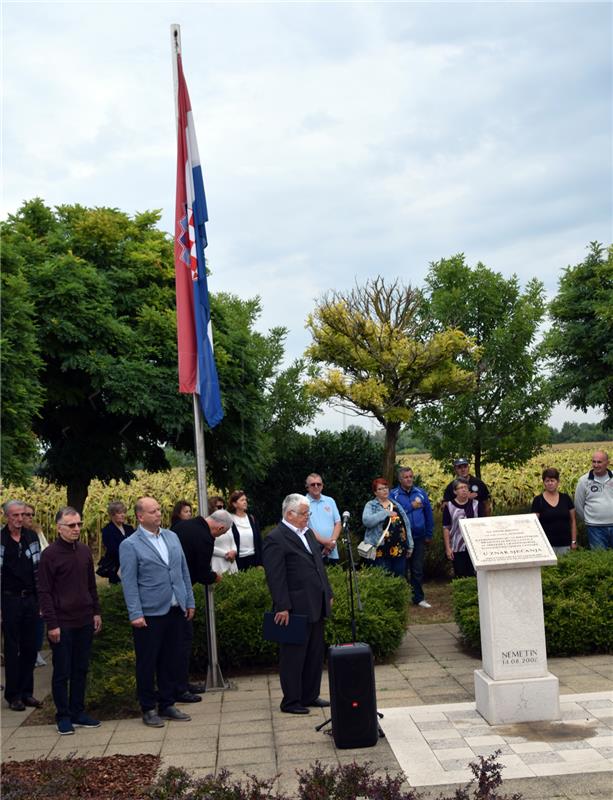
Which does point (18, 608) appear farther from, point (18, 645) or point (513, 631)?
point (513, 631)

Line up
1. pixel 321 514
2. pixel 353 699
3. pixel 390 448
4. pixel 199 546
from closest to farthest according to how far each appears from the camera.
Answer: pixel 353 699 → pixel 199 546 → pixel 321 514 → pixel 390 448

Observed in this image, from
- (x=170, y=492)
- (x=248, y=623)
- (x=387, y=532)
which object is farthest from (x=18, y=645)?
(x=170, y=492)

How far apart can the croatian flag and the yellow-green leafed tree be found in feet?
23.4

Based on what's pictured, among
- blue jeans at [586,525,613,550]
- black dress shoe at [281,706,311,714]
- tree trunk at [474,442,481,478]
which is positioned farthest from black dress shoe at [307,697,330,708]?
tree trunk at [474,442,481,478]

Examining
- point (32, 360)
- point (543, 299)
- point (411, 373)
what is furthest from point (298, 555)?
point (543, 299)

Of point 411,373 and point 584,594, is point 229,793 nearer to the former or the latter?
point 584,594

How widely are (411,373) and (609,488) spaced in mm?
5738

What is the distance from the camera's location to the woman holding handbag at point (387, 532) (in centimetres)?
1252

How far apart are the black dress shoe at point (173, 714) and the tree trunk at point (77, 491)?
7175 mm

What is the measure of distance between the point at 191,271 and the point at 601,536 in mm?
6517

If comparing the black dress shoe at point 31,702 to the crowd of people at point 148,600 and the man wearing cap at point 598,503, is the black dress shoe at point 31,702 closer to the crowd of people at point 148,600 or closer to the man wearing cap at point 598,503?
the crowd of people at point 148,600

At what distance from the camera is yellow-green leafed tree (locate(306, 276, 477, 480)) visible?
Answer: 681 inches

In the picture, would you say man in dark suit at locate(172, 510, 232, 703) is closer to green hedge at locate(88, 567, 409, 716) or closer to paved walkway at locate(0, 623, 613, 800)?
green hedge at locate(88, 567, 409, 716)

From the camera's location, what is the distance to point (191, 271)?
1005 cm
